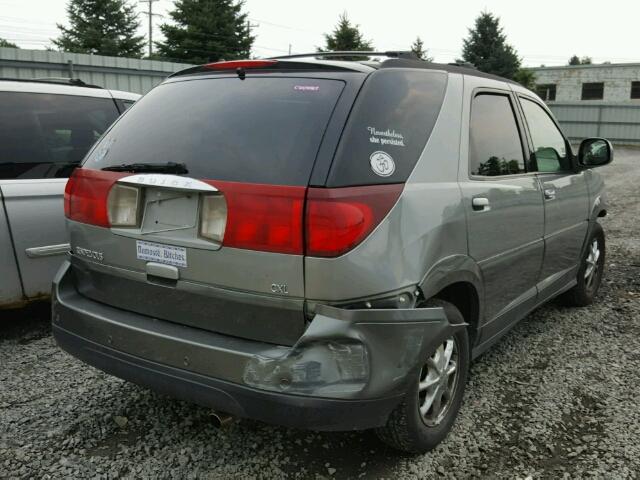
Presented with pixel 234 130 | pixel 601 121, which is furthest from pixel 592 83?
pixel 234 130

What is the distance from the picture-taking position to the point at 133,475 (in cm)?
250

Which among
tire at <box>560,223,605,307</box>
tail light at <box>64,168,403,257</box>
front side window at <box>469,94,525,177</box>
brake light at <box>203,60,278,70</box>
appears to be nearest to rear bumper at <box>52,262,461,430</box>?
tail light at <box>64,168,403,257</box>

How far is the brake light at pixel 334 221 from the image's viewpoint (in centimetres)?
207

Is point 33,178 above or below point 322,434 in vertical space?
above

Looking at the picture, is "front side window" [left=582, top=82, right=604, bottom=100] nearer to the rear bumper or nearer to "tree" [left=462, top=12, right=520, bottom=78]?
"tree" [left=462, top=12, right=520, bottom=78]

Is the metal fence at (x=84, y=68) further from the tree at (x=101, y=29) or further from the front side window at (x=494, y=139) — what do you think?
the tree at (x=101, y=29)

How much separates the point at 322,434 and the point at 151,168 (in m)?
1.51

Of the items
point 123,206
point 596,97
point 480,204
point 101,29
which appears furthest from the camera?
point 101,29

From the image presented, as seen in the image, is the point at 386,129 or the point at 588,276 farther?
the point at 588,276

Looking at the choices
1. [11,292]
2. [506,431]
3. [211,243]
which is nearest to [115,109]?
[11,292]

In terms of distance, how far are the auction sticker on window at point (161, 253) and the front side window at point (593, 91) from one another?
4340 centimetres

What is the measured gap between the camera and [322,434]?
2.85 m

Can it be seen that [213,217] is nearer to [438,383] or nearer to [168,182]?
[168,182]

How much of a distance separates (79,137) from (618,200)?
10508mm
